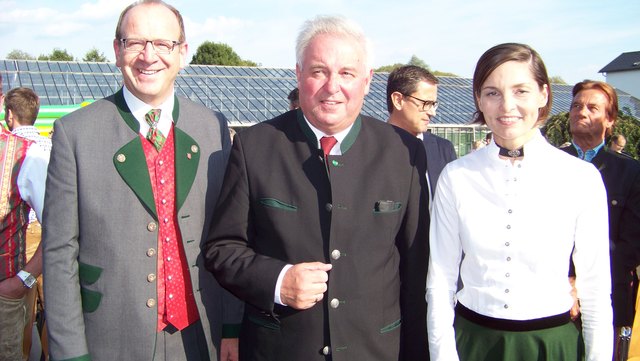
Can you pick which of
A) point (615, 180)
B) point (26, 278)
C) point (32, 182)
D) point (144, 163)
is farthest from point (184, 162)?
point (615, 180)

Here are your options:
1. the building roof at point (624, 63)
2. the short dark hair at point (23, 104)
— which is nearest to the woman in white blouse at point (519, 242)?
the short dark hair at point (23, 104)

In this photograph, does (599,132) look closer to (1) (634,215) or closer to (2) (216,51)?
(1) (634,215)

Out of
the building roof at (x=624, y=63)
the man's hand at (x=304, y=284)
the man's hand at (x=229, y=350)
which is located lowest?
the man's hand at (x=229, y=350)

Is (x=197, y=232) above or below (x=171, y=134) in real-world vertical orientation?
below

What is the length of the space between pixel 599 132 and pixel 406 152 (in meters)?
1.96

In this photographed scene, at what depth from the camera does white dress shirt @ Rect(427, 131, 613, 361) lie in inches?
80.0

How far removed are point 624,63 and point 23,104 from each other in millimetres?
65297

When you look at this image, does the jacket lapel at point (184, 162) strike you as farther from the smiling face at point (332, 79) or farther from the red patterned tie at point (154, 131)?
the smiling face at point (332, 79)

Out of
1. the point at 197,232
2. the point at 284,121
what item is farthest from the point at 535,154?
the point at 197,232

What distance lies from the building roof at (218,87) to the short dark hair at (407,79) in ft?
47.7

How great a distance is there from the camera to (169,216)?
2.25 metres

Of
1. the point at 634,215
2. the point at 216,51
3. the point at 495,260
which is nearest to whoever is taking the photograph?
the point at 495,260

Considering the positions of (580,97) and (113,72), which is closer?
(580,97)

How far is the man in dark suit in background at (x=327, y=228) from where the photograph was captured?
2.08 metres
